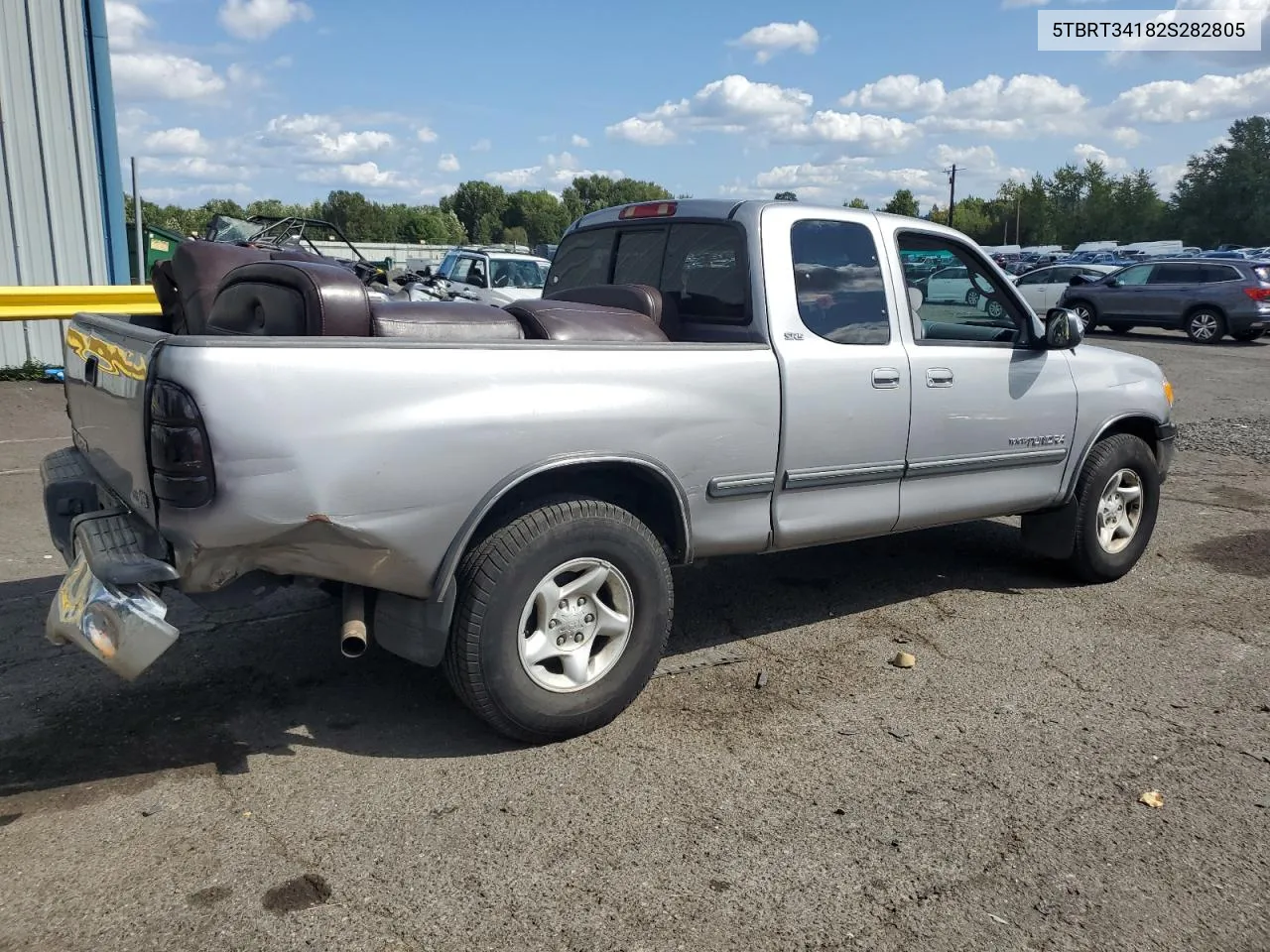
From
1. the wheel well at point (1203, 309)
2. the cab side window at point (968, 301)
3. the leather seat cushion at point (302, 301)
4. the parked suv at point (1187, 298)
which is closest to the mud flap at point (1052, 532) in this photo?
the cab side window at point (968, 301)

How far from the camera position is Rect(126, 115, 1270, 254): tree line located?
251ft

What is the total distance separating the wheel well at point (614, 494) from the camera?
3549 millimetres

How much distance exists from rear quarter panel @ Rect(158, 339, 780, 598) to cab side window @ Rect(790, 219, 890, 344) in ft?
2.37

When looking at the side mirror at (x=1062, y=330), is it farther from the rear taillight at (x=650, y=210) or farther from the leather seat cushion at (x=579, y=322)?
the leather seat cushion at (x=579, y=322)

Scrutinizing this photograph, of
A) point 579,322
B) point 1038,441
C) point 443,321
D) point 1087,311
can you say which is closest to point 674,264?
point 579,322

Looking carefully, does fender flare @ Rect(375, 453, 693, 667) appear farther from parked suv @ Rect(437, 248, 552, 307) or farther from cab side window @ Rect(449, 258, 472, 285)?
cab side window @ Rect(449, 258, 472, 285)

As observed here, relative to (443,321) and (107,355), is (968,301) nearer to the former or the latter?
(443,321)

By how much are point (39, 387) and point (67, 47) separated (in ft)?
12.4

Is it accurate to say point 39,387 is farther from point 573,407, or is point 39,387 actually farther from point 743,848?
point 743,848

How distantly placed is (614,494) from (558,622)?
0.56 metres

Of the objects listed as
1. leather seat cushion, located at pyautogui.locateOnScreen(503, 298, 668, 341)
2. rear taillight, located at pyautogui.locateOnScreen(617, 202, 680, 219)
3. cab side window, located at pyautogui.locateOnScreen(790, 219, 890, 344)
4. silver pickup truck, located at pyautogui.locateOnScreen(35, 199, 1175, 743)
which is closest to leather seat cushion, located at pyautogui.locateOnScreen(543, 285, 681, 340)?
silver pickup truck, located at pyautogui.locateOnScreen(35, 199, 1175, 743)

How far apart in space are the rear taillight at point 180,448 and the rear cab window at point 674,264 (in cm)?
224

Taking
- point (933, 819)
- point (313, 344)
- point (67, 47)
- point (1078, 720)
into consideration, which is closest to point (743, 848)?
point (933, 819)

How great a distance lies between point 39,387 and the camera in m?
10.9
